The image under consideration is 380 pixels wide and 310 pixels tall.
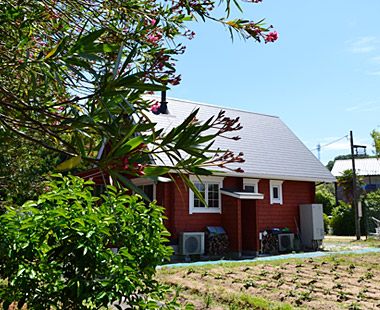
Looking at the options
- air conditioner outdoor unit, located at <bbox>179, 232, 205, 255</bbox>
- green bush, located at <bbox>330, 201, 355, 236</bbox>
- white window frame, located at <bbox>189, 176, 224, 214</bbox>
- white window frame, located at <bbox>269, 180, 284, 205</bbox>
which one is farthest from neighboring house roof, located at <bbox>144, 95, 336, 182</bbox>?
green bush, located at <bbox>330, 201, 355, 236</bbox>

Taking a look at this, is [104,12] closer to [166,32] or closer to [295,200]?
[166,32]

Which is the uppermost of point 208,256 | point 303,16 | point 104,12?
point 303,16

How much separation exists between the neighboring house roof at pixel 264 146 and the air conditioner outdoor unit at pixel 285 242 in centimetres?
242

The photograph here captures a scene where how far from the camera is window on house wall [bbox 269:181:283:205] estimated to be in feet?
50.9

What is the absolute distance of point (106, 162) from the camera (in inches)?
71.3

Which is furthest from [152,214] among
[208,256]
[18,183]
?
[208,256]

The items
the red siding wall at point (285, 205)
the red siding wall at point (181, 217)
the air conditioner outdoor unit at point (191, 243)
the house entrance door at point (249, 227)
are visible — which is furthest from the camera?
the red siding wall at point (285, 205)

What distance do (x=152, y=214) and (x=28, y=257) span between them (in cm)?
123

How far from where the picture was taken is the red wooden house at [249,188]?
13195 mm

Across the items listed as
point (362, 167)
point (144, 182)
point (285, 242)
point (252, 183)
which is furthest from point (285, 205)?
point (362, 167)

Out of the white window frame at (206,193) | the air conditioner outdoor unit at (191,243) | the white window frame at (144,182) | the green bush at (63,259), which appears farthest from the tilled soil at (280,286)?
the white window frame at (144,182)

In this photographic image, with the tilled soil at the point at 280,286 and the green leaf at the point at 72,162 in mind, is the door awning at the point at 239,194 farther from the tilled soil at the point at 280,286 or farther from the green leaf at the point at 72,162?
the green leaf at the point at 72,162

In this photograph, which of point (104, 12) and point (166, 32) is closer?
point (166, 32)

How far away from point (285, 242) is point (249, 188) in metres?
2.67
